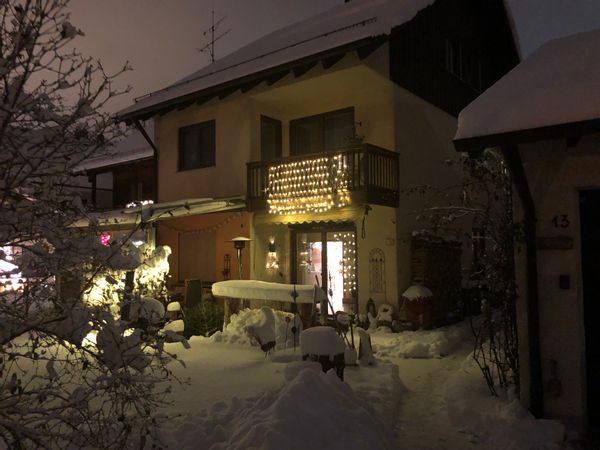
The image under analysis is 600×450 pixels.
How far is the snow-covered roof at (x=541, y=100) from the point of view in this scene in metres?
4.38

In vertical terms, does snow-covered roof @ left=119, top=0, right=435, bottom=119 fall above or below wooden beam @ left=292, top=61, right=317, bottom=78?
above

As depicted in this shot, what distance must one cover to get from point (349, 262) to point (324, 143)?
3582 millimetres

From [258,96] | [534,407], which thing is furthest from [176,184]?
[534,407]

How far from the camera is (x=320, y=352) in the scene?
20.7ft

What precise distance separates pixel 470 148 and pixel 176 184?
12032 millimetres

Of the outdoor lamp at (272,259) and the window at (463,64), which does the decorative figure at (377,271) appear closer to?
the outdoor lamp at (272,259)

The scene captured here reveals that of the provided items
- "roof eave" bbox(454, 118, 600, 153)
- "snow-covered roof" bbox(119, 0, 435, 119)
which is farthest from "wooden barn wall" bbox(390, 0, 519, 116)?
"roof eave" bbox(454, 118, 600, 153)

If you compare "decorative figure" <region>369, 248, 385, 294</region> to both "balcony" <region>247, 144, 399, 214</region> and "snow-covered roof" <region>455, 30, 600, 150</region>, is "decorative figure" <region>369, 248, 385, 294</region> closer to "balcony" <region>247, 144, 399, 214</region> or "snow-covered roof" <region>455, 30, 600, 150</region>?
"balcony" <region>247, 144, 399, 214</region>

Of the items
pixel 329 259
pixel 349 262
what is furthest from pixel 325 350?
pixel 329 259

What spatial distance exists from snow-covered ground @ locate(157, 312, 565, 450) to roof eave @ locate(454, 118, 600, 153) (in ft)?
9.21

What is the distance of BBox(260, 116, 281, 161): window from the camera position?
14.2m

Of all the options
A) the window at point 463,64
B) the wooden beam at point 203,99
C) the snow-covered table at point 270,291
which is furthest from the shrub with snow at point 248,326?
the window at point 463,64

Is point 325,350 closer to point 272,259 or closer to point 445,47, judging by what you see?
point 272,259

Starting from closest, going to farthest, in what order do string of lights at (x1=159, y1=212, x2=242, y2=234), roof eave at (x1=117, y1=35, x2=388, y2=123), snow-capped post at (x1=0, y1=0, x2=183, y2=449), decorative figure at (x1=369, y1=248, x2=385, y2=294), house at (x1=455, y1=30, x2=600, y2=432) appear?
snow-capped post at (x1=0, y1=0, x2=183, y2=449), house at (x1=455, y1=30, x2=600, y2=432), roof eave at (x1=117, y1=35, x2=388, y2=123), decorative figure at (x1=369, y1=248, x2=385, y2=294), string of lights at (x1=159, y1=212, x2=242, y2=234)
